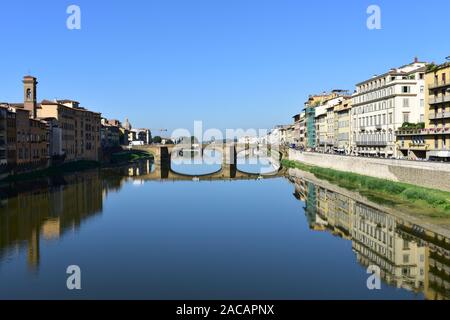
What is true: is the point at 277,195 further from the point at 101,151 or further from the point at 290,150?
the point at 101,151

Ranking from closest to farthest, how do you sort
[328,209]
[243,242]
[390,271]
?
[390,271] < [243,242] < [328,209]

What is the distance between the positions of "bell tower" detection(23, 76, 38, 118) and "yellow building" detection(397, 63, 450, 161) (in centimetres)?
4191

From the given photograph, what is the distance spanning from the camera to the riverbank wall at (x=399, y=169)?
29516mm

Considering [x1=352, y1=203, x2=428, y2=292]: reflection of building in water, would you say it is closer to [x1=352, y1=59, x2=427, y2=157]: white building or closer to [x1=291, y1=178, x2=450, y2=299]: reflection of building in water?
[x1=291, y1=178, x2=450, y2=299]: reflection of building in water

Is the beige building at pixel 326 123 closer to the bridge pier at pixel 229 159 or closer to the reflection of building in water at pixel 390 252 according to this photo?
the bridge pier at pixel 229 159

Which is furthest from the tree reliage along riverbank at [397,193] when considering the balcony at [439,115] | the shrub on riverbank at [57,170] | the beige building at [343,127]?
the shrub on riverbank at [57,170]

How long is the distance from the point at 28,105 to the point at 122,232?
128ft

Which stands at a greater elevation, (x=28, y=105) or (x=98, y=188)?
(x=28, y=105)

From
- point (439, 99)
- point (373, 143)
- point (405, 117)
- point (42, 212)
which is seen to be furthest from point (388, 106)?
point (42, 212)

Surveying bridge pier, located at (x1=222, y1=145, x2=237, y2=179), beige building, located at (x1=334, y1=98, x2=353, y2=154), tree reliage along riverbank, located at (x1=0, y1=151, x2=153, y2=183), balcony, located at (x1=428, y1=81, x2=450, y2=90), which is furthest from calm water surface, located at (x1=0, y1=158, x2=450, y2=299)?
bridge pier, located at (x1=222, y1=145, x2=237, y2=179)

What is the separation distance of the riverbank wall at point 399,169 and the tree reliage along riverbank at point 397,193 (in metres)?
0.60

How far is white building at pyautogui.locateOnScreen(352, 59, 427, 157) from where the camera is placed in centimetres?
4603
